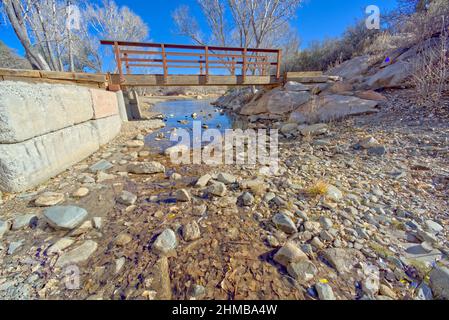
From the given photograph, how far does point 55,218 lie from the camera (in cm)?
173

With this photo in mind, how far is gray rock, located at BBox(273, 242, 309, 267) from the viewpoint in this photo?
4.22ft

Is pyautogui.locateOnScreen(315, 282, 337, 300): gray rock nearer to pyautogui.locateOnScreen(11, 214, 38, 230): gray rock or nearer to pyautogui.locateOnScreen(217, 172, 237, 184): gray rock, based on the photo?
pyautogui.locateOnScreen(217, 172, 237, 184): gray rock

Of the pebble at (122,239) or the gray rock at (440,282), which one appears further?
the pebble at (122,239)

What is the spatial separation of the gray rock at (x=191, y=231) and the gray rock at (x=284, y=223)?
0.70 metres

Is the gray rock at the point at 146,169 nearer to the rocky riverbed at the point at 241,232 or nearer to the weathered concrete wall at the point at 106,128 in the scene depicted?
the rocky riverbed at the point at 241,232

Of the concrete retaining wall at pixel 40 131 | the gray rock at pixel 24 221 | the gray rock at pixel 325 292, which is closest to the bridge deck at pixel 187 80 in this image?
the concrete retaining wall at pixel 40 131

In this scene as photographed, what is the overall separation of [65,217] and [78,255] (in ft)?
1.81

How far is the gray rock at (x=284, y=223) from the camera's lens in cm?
161

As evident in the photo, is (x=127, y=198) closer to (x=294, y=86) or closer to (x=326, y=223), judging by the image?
(x=326, y=223)

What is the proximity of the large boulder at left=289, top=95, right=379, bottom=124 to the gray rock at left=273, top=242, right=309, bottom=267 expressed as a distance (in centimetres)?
447
